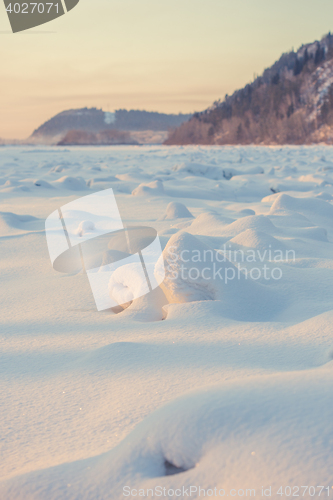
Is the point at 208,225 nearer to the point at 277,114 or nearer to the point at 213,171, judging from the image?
the point at 213,171

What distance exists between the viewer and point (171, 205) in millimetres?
3385

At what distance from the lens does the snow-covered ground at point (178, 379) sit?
2.05ft

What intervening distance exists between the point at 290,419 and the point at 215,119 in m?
52.4

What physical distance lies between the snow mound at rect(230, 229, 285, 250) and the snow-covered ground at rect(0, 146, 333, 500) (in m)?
0.01

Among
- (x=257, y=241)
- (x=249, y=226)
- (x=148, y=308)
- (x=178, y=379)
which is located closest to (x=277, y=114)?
(x=249, y=226)

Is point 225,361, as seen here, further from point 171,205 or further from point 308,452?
point 171,205

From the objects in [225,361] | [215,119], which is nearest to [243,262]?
[225,361]

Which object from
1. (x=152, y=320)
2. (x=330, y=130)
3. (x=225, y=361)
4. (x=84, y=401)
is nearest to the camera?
(x=84, y=401)

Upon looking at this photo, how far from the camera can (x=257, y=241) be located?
2.28 m

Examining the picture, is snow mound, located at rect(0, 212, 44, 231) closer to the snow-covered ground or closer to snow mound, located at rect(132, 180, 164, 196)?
the snow-covered ground

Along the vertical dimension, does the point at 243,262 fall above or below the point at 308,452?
below

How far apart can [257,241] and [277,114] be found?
40467 millimetres

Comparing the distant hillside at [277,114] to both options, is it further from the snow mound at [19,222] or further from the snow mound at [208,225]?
the snow mound at [19,222]

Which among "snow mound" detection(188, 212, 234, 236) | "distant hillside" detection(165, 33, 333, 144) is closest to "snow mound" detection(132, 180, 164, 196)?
"snow mound" detection(188, 212, 234, 236)
